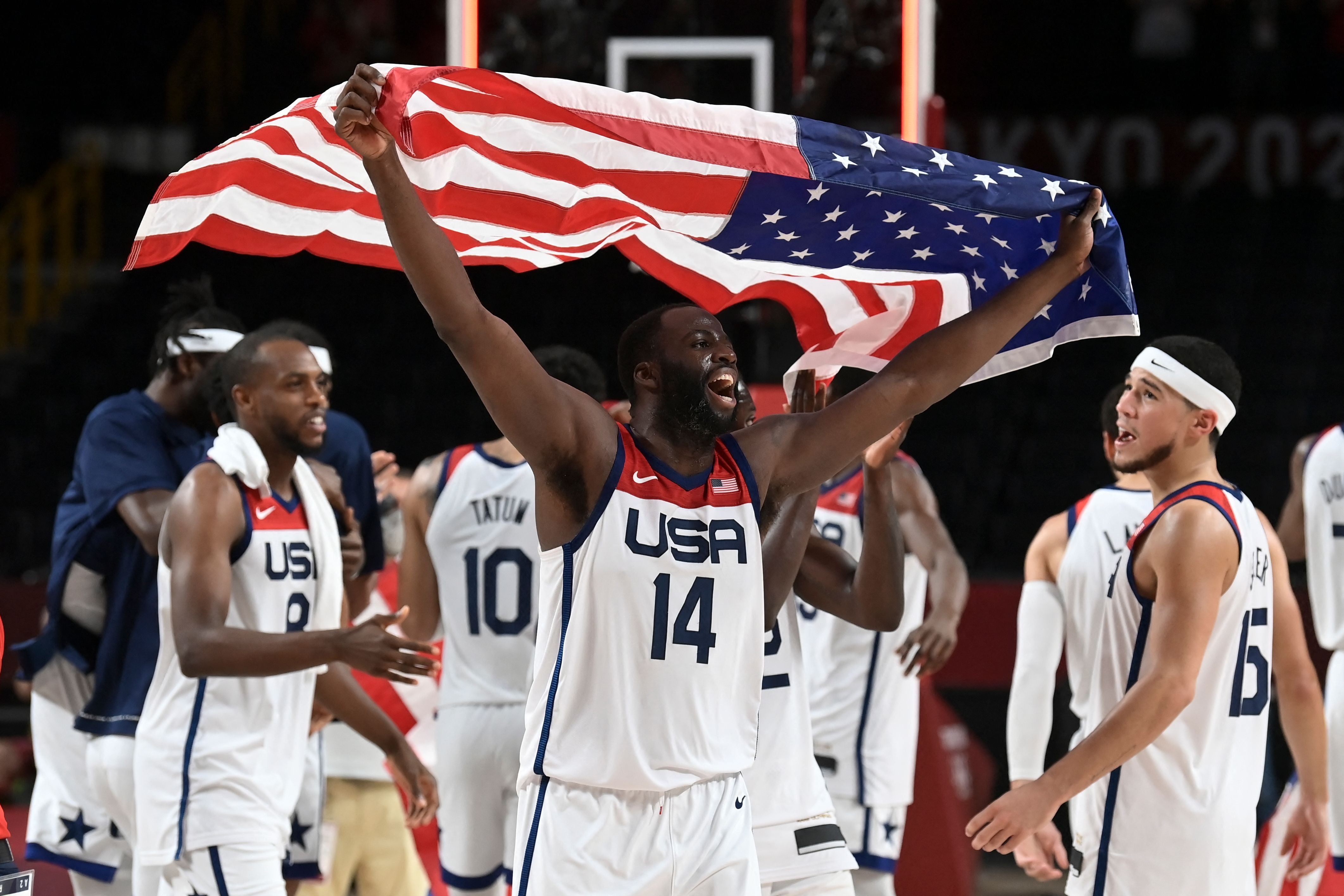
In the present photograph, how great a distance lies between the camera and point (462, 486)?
547 cm

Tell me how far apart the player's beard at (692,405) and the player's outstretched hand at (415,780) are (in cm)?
165

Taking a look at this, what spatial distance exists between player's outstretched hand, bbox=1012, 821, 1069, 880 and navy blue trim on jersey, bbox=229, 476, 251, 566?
2.18m

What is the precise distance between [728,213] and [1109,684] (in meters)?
1.50

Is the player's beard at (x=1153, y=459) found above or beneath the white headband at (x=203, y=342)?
beneath

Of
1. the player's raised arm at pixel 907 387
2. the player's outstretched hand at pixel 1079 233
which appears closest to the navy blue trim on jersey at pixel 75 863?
the player's raised arm at pixel 907 387

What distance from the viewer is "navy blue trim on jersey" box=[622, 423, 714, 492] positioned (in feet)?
10.5

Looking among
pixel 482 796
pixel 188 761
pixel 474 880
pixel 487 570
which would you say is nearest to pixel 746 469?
pixel 188 761

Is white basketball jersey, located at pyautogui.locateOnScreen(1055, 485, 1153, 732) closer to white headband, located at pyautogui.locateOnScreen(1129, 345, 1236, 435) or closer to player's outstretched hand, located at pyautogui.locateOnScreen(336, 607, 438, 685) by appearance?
white headband, located at pyautogui.locateOnScreen(1129, 345, 1236, 435)

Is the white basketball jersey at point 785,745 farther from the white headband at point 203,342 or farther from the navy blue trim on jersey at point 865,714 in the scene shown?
the white headband at point 203,342

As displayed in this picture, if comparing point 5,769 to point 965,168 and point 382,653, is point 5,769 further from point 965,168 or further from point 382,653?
point 965,168

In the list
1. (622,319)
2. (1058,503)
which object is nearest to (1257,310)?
(1058,503)

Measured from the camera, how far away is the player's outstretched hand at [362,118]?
2768mm

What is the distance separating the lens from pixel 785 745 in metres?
4.00

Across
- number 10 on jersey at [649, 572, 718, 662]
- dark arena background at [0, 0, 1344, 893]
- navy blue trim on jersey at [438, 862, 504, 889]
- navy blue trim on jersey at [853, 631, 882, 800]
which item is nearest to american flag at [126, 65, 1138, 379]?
number 10 on jersey at [649, 572, 718, 662]
